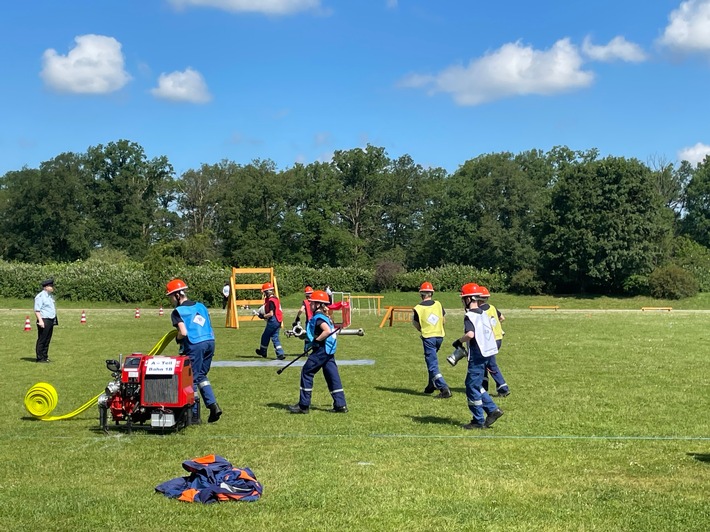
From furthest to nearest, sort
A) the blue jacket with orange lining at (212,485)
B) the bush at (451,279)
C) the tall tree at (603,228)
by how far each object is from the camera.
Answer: the bush at (451,279) → the tall tree at (603,228) → the blue jacket with orange lining at (212,485)

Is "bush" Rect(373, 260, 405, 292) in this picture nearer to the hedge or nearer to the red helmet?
the hedge

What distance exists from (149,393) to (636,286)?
57346 millimetres

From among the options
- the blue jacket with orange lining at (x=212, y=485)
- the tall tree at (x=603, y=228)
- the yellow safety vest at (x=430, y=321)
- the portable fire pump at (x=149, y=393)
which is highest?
the tall tree at (x=603, y=228)

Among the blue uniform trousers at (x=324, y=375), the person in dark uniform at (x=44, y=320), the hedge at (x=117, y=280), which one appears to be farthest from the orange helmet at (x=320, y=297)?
the hedge at (x=117, y=280)

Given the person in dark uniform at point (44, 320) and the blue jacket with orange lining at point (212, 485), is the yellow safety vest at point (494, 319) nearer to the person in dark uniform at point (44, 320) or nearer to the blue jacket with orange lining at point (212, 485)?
the blue jacket with orange lining at point (212, 485)

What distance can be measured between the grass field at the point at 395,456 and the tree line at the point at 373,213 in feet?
160

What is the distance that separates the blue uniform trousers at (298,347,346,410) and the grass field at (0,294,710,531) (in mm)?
257

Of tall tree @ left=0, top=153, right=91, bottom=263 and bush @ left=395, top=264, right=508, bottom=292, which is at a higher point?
tall tree @ left=0, top=153, right=91, bottom=263

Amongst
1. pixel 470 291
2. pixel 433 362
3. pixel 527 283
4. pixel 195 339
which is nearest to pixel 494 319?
pixel 433 362

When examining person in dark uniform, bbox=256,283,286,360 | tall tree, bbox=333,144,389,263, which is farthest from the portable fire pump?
tall tree, bbox=333,144,389,263

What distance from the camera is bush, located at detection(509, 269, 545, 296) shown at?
2432 inches

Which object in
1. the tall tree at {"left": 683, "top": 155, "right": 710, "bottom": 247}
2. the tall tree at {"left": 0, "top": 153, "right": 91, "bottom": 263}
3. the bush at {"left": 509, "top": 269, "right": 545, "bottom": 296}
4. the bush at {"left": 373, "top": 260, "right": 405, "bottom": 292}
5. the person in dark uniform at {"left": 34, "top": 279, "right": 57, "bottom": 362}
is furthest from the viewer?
the tall tree at {"left": 683, "top": 155, "right": 710, "bottom": 247}

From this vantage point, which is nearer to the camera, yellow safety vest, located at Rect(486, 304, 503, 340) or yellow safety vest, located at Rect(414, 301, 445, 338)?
yellow safety vest, located at Rect(486, 304, 503, 340)

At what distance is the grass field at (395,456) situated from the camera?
6129mm
